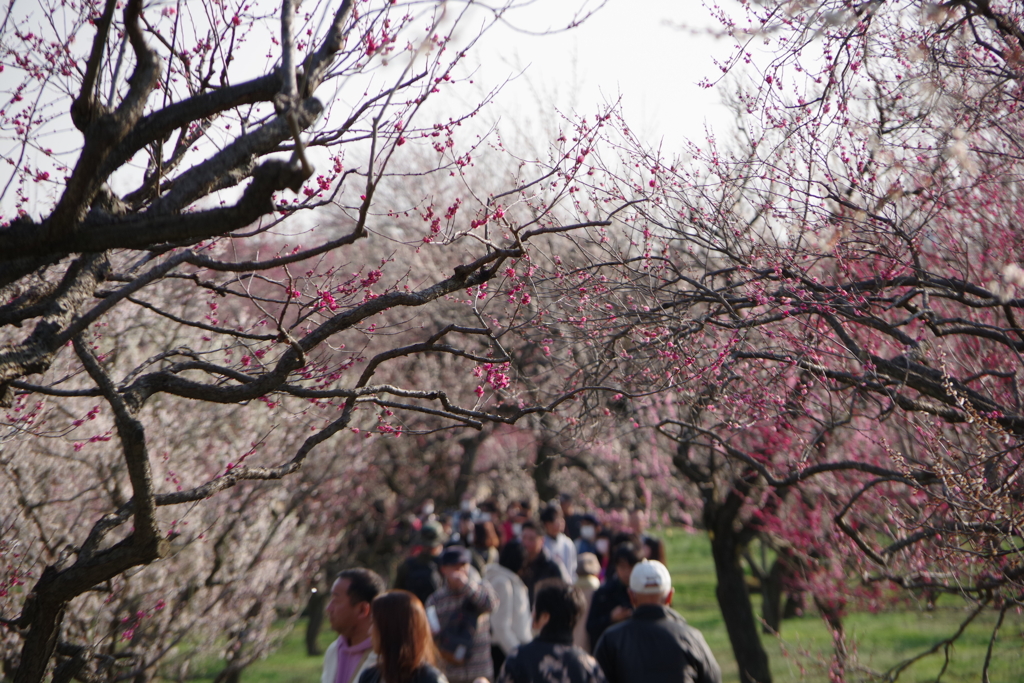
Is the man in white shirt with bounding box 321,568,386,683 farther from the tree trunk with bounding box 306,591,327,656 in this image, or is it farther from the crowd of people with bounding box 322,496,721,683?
the tree trunk with bounding box 306,591,327,656

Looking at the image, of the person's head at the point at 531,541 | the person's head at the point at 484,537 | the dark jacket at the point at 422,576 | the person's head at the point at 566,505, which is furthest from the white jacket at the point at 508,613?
the person's head at the point at 566,505

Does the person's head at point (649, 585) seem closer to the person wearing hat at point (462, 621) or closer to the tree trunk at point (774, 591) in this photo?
the person wearing hat at point (462, 621)

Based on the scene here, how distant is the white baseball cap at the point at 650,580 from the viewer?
5203mm

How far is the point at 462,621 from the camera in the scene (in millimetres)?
6727

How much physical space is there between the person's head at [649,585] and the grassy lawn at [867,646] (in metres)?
2.41

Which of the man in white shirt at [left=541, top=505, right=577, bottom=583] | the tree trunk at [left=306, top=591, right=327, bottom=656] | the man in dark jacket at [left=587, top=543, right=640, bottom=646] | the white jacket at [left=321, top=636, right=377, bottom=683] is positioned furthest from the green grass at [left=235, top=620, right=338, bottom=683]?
the white jacket at [left=321, top=636, right=377, bottom=683]

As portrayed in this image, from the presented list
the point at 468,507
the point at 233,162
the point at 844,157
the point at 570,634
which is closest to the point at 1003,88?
the point at 844,157

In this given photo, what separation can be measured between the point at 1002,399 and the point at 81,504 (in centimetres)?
665

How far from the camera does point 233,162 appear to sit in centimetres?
333

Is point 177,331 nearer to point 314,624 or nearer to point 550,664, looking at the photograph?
point 550,664

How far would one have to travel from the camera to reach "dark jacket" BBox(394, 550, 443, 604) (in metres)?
8.98

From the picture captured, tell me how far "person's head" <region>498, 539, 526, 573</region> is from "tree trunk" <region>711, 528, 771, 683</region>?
2.43m

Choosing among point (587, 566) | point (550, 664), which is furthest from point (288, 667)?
point (550, 664)

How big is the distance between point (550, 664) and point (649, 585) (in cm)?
78
